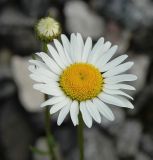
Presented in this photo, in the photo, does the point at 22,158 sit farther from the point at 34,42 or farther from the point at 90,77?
the point at 90,77

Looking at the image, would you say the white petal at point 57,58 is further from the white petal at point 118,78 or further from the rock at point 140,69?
the rock at point 140,69

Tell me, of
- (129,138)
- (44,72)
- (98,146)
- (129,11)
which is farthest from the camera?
(129,11)

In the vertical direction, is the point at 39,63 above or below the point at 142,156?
above

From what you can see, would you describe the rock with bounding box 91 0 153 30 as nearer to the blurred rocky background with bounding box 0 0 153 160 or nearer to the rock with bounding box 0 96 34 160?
the blurred rocky background with bounding box 0 0 153 160

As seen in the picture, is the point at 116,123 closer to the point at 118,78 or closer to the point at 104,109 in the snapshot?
the point at 118,78

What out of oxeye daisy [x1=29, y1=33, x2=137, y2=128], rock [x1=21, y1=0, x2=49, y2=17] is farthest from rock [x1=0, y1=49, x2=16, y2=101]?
oxeye daisy [x1=29, y1=33, x2=137, y2=128]

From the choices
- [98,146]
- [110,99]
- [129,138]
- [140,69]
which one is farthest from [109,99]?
[140,69]
